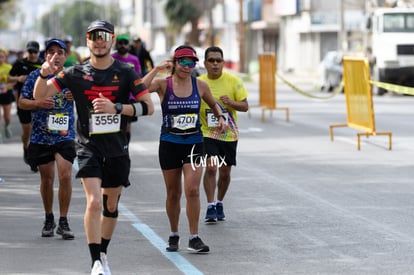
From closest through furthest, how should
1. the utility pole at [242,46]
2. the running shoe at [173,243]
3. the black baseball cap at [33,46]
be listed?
the running shoe at [173,243], the black baseball cap at [33,46], the utility pole at [242,46]

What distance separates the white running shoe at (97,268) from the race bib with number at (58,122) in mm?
2879

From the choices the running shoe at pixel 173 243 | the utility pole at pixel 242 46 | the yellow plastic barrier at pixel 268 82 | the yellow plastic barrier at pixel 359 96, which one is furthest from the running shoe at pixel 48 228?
the utility pole at pixel 242 46

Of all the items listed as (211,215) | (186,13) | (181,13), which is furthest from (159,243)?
(181,13)

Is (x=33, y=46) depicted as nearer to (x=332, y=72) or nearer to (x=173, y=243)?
(x=173, y=243)

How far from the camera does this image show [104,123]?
8.55 metres

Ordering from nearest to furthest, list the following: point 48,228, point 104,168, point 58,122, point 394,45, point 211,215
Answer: point 104,168, point 48,228, point 58,122, point 211,215, point 394,45

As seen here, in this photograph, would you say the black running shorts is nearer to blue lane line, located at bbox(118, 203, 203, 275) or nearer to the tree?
blue lane line, located at bbox(118, 203, 203, 275)

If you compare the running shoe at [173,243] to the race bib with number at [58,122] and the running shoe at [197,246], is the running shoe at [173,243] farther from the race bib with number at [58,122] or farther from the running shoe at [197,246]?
the race bib with number at [58,122]

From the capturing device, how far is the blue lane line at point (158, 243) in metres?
8.98

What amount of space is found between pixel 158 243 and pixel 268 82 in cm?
1781

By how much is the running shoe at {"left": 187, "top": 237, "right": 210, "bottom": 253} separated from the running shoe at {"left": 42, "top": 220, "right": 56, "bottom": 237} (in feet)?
5.34

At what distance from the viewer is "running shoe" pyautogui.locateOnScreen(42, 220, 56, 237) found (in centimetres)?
1075

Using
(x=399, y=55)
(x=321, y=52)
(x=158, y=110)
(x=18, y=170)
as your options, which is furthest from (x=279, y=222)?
(x=321, y=52)

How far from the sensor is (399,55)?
39281 millimetres
